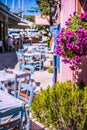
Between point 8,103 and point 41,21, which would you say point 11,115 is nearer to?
point 8,103

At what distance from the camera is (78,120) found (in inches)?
152

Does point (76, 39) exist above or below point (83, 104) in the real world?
above

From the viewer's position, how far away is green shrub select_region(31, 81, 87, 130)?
12.6 feet

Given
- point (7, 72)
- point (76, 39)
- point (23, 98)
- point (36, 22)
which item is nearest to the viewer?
point (76, 39)

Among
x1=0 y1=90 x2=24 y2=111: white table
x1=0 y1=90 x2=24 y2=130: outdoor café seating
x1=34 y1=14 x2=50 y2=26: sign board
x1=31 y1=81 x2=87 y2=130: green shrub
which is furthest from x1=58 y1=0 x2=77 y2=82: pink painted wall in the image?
x1=34 y1=14 x2=50 y2=26: sign board

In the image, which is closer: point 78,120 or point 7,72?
point 78,120

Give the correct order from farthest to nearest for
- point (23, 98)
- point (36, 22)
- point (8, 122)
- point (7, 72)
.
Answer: point (36, 22) → point (7, 72) → point (23, 98) → point (8, 122)

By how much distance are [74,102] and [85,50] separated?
2.82 feet

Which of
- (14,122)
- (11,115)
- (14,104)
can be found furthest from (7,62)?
(11,115)

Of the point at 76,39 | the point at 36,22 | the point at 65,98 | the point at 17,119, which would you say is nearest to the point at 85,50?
the point at 76,39

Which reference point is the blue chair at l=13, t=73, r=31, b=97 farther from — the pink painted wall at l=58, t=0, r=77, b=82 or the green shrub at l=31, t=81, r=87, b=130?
the green shrub at l=31, t=81, r=87, b=130

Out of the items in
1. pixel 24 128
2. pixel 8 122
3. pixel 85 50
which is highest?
pixel 85 50

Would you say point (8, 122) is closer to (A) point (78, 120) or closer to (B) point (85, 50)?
(A) point (78, 120)

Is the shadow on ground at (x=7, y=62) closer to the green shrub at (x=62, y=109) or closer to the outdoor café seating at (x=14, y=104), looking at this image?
the outdoor café seating at (x=14, y=104)
